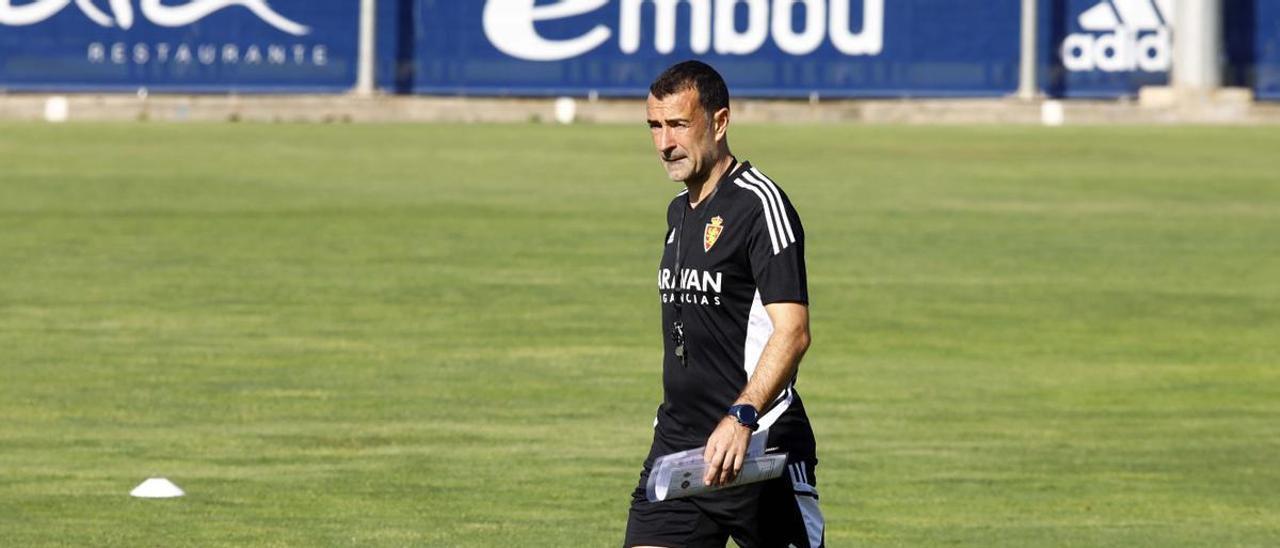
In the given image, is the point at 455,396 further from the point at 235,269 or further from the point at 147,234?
the point at 147,234

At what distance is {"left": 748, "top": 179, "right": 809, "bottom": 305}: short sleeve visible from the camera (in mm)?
6707

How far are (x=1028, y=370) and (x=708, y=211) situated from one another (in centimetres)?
1002

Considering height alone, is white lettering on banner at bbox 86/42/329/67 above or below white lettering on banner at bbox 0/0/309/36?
below

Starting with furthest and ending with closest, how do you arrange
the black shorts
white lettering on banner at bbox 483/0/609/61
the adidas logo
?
the adidas logo, white lettering on banner at bbox 483/0/609/61, the black shorts

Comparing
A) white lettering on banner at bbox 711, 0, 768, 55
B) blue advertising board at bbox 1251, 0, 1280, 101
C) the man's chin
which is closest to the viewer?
the man's chin

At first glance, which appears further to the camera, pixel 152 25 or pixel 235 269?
pixel 152 25

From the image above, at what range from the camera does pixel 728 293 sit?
6867 millimetres

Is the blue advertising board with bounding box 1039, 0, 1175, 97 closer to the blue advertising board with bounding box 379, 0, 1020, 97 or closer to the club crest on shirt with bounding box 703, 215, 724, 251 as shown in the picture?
the blue advertising board with bounding box 379, 0, 1020, 97

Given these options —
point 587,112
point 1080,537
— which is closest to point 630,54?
point 587,112

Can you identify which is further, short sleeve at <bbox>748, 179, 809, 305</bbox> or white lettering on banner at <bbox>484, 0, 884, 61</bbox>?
white lettering on banner at <bbox>484, 0, 884, 61</bbox>

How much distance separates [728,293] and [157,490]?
5033 millimetres

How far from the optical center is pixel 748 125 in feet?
157

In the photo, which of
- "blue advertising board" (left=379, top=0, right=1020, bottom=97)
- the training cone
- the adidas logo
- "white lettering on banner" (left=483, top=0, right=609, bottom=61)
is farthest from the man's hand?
the adidas logo

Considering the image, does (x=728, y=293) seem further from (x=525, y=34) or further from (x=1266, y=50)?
(x=1266, y=50)
